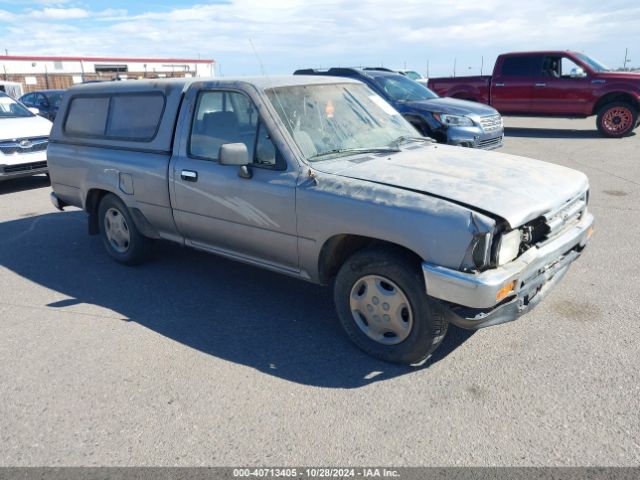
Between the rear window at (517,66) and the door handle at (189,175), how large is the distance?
1315 cm

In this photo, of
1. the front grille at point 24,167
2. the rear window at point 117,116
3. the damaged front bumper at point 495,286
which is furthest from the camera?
the front grille at point 24,167

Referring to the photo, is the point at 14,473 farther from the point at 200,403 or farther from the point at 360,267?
the point at 360,267

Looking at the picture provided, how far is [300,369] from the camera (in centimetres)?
355

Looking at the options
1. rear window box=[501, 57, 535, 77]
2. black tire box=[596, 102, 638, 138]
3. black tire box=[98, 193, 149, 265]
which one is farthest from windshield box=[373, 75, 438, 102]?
black tire box=[98, 193, 149, 265]

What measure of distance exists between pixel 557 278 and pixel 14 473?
3.37 m

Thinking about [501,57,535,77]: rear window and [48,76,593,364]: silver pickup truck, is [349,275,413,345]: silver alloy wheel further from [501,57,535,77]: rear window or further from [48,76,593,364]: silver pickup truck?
[501,57,535,77]: rear window

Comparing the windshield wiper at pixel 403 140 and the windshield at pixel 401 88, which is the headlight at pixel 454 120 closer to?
the windshield at pixel 401 88

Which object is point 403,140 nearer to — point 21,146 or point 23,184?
point 21,146

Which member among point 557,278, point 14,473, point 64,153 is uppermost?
point 64,153

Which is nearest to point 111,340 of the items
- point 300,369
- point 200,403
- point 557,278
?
point 200,403

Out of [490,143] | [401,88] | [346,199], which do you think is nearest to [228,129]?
[346,199]

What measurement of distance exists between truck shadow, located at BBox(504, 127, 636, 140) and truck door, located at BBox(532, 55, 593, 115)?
0.63 m

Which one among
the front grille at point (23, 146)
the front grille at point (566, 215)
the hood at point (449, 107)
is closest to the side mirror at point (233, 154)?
the front grille at point (566, 215)

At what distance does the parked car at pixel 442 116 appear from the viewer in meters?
9.77
